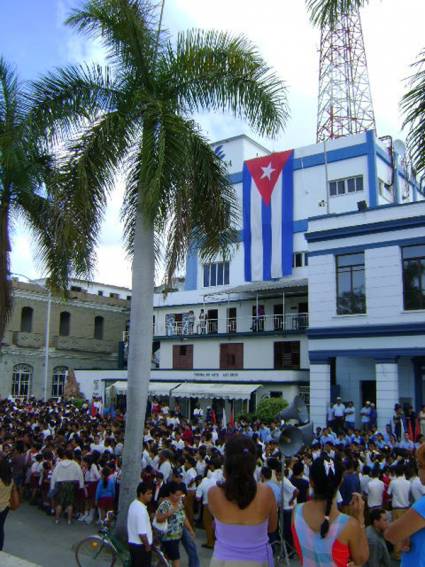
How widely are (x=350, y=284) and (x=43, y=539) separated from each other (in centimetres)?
1682

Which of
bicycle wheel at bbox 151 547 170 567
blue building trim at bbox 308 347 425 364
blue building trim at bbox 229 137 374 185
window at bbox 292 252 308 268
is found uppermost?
blue building trim at bbox 229 137 374 185

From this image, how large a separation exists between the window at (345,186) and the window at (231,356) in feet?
32.8

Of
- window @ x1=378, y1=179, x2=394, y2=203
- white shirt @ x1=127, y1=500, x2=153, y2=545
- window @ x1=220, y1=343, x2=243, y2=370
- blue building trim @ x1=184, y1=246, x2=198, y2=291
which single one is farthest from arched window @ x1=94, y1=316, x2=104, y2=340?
white shirt @ x1=127, y1=500, x2=153, y2=545

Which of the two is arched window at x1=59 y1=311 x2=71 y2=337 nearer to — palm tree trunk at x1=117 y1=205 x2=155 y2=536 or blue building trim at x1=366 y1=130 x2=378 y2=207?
blue building trim at x1=366 y1=130 x2=378 y2=207

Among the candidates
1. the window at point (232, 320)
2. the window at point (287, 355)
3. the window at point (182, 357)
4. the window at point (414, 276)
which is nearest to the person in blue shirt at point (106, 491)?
the window at point (414, 276)

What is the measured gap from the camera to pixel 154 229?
10742 millimetres

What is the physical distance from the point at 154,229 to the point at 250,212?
23.2 metres

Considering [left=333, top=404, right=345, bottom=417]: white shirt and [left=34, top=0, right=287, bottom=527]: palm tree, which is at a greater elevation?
[left=34, top=0, right=287, bottom=527]: palm tree

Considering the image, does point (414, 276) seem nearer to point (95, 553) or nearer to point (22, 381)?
point (95, 553)

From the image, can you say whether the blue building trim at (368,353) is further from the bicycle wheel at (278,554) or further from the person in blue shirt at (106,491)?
the bicycle wheel at (278,554)

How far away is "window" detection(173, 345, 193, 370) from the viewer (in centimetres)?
3562

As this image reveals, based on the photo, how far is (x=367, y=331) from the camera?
23422 mm

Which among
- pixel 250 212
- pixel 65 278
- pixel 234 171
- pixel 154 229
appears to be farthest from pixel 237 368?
pixel 154 229

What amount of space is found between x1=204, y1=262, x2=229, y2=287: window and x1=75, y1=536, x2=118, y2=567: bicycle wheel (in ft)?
93.7
